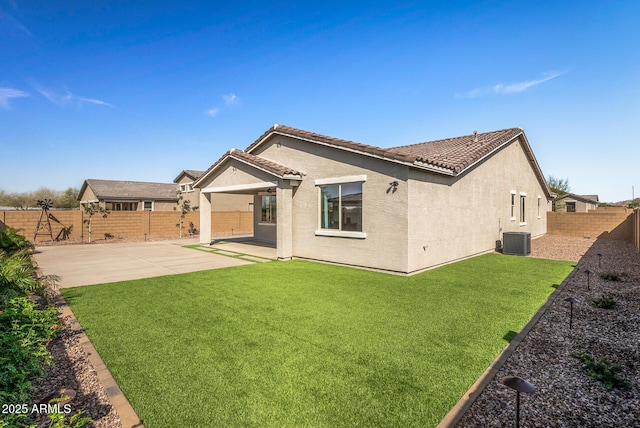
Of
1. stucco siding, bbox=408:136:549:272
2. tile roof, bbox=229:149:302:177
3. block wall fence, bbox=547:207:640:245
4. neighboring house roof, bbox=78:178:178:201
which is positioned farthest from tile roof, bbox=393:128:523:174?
neighboring house roof, bbox=78:178:178:201

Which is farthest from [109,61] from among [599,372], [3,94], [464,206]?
[599,372]

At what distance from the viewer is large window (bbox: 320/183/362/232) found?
11.1 metres

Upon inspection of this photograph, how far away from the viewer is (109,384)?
3617 millimetres

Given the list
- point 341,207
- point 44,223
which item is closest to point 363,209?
point 341,207

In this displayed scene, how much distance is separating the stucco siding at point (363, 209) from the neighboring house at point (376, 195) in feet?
0.11

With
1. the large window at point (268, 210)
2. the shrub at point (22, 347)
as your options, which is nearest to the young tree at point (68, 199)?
the large window at point (268, 210)

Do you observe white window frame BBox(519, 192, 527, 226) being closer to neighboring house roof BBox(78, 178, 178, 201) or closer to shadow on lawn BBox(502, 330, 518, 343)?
shadow on lawn BBox(502, 330, 518, 343)

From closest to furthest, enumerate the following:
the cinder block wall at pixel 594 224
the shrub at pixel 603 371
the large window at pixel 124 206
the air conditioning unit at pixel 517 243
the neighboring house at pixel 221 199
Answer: the shrub at pixel 603 371 → the air conditioning unit at pixel 517 243 → the cinder block wall at pixel 594 224 → the neighboring house at pixel 221 199 → the large window at pixel 124 206

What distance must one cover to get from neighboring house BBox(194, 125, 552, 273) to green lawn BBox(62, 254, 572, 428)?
193 cm

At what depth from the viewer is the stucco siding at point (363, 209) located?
1004 centimetres

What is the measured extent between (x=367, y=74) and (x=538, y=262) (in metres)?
12.4

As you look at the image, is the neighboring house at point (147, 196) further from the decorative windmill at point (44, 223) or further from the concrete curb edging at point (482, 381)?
the concrete curb edging at point (482, 381)

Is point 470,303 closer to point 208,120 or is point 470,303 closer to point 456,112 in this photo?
point 456,112

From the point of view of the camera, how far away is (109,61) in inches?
589
